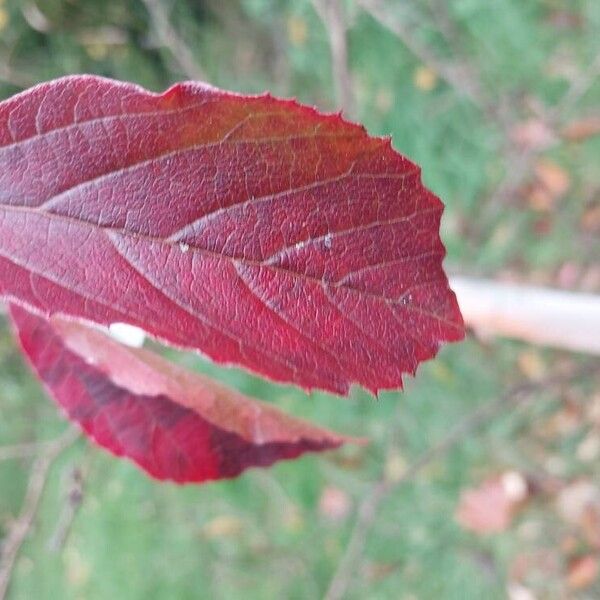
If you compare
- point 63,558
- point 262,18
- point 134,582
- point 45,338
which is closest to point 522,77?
point 262,18

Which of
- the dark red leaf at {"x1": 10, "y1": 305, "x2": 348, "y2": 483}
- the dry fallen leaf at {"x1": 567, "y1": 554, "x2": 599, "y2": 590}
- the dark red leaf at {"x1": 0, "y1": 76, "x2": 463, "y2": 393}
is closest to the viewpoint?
the dark red leaf at {"x1": 0, "y1": 76, "x2": 463, "y2": 393}

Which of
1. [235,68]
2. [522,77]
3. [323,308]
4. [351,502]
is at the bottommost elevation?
[323,308]

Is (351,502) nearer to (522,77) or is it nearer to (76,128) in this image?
(522,77)

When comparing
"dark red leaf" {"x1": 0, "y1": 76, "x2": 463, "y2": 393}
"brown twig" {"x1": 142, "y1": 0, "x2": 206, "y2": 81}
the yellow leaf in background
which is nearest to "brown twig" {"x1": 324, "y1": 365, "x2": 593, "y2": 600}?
the yellow leaf in background

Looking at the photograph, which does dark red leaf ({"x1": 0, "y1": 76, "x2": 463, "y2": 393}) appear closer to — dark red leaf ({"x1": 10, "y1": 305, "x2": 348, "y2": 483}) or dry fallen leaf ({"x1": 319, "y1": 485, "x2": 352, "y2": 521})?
dark red leaf ({"x1": 10, "y1": 305, "x2": 348, "y2": 483})

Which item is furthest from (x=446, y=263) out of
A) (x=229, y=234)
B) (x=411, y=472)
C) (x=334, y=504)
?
(x=229, y=234)

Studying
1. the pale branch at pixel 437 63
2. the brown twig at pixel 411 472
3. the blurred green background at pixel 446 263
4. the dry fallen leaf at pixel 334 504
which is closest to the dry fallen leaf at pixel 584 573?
the blurred green background at pixel 446 263

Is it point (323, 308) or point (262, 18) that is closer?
point (323, 308)
